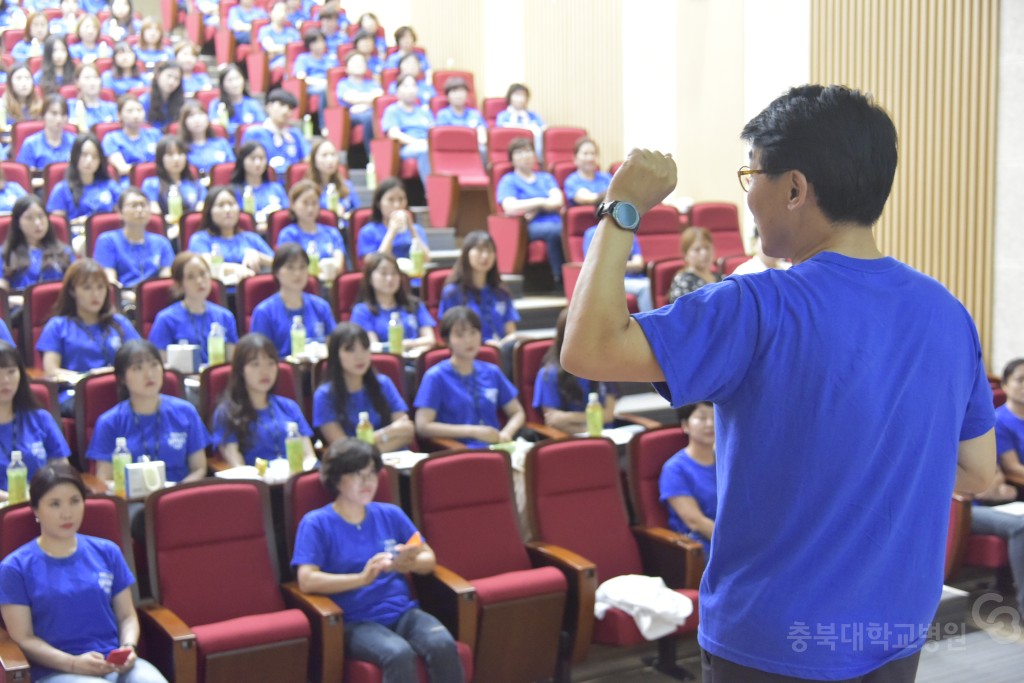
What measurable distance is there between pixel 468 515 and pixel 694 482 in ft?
2.52

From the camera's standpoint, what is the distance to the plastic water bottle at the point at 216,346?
479 centimetres

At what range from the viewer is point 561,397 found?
474cm

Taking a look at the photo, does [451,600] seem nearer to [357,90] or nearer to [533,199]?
[533,199]

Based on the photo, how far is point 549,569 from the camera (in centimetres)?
352

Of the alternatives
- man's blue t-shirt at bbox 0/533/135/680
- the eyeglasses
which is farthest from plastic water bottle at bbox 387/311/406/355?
the eyeglasses

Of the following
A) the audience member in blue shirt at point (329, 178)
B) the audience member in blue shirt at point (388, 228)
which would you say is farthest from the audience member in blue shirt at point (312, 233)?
the audience member in blue shirt at point (329, 178)

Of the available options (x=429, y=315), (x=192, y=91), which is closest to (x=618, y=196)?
(x=429, y=315)

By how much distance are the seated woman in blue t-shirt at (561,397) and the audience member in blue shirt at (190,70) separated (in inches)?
190

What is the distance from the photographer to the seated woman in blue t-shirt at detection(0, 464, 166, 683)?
114 inches

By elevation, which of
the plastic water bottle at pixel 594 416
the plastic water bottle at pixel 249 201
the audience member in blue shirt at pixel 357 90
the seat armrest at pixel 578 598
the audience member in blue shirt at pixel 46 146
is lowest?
the seat armrest at pixel 578 598

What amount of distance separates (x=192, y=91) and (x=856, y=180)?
8.13m

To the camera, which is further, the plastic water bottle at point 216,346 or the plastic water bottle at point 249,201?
the plastic water bottle at point 249,201

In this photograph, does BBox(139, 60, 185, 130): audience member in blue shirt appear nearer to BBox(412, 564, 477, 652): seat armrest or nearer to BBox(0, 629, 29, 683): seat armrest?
BBox(412, 564, 477, 652): seat armrest

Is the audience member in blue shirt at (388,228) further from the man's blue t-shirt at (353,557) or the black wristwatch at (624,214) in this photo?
the black wristwatch at (624,214)
